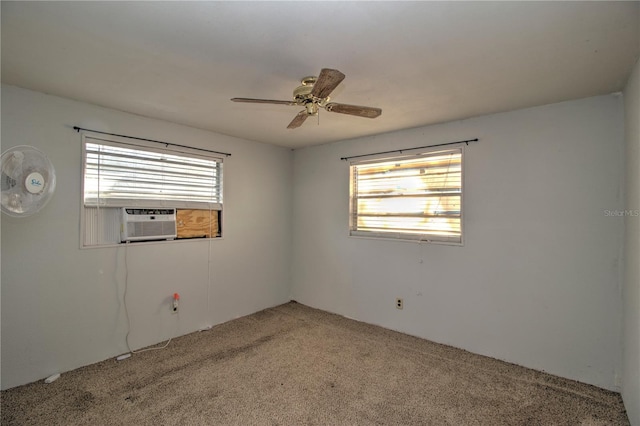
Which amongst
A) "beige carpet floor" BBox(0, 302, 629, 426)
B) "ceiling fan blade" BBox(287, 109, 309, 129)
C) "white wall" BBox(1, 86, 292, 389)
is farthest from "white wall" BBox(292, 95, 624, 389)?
"white wall" BBox(1, 86, 292, 389)

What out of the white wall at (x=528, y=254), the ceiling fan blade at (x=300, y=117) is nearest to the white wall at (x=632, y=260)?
the white wall at (x=528, y=254)

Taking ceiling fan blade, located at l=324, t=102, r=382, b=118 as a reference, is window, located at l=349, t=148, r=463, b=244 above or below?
below

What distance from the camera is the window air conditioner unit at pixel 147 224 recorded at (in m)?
2.79

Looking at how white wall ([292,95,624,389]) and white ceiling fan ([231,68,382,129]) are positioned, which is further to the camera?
white wall ([292,95,624,389])

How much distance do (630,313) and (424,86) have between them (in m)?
2.07

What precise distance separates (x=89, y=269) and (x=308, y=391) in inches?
83.7

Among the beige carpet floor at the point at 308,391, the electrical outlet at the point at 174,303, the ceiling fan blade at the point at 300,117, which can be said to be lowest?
the beige carpet floor at the point at 308,391

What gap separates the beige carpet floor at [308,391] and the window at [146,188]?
1180mm

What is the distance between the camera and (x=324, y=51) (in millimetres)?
1711

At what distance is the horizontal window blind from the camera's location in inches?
105

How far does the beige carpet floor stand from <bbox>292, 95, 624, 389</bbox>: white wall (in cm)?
25

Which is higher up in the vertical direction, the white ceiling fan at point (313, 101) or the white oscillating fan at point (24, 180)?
the white ceiling fan at point (313, 101)

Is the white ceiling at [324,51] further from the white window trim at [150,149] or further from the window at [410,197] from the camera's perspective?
the window at [410,197]

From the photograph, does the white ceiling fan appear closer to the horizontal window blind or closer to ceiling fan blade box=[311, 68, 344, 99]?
ceiling fan blade box=[311, 68, 344, 99]
